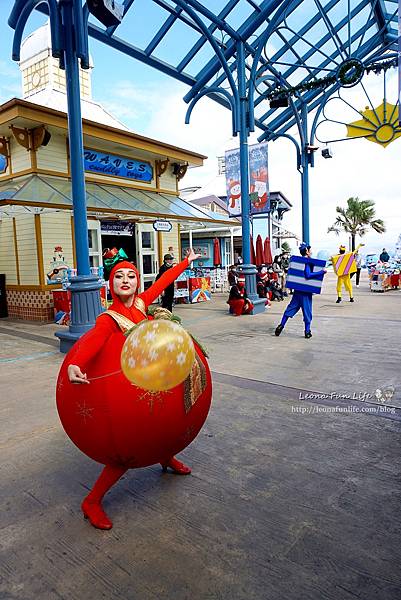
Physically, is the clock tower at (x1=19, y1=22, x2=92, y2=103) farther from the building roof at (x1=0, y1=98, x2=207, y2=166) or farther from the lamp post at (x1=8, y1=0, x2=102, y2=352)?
the lamp post at (x1=8, y1=0, x2=102, y2=352)

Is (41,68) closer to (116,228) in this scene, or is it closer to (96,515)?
(116,228)

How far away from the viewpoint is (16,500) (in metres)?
2.73

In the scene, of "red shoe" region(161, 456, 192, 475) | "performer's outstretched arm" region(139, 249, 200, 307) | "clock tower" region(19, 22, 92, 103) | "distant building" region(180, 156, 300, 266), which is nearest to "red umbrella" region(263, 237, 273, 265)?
"distant building" region(180, 156, 300, 266)

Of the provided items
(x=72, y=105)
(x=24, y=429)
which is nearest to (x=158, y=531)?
(x=24, y=429)

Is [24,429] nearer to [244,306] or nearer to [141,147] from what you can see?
[244,306]

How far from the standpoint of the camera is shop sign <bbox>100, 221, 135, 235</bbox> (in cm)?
1238

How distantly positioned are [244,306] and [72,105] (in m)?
5.95

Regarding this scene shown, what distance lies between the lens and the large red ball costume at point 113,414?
223cm

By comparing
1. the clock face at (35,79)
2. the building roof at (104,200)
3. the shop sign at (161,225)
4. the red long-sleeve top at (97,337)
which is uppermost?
the clock face at (35,79)

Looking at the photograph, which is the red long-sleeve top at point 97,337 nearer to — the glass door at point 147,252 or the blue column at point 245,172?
the blue column at point 245,172

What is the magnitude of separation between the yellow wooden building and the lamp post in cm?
246

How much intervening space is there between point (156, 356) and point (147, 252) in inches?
465

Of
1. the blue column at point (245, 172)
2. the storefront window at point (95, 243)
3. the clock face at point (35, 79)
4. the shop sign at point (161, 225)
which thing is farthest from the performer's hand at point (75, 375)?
the clock face at point (35, 79)

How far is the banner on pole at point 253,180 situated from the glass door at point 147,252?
2736 mm
